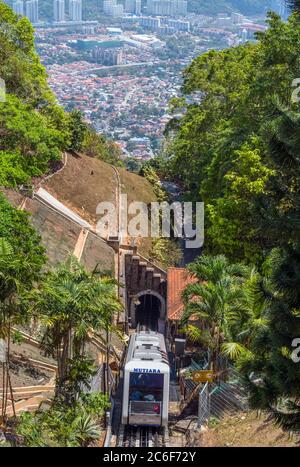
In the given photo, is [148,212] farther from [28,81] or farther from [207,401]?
[207,401]

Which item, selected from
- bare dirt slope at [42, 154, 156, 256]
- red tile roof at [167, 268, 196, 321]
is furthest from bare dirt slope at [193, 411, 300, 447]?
bare dirt slope at [42, 154, 156, 256]

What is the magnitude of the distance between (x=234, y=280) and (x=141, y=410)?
15.0 feet

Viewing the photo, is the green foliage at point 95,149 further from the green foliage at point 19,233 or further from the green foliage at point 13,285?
the green foliage at point 13,285

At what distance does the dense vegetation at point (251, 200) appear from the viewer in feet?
41.3

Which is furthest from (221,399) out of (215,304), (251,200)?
(251,200)

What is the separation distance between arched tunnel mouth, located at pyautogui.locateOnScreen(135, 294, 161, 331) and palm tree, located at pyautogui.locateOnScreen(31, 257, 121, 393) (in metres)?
14.1

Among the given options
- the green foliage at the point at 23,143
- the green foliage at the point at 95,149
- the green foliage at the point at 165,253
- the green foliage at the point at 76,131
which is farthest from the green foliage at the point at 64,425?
the green foliage at the point at 95,149

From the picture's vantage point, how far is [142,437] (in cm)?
1820

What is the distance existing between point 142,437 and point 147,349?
2.86 meters

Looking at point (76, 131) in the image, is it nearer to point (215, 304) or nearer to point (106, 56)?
point (215, 304)

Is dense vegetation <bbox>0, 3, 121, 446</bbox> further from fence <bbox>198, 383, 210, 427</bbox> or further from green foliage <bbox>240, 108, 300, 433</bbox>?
green foliage <bbox>240, 108, 300, 433</bbox>

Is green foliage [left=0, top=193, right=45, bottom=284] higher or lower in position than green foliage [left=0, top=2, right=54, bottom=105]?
Answer: lower

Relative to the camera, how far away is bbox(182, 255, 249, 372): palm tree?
19234mm

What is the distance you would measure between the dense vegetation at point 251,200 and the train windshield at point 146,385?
6.17 ft
